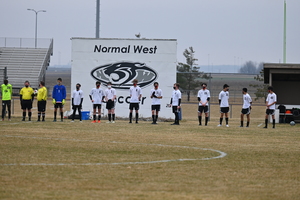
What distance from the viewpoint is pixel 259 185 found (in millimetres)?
8531

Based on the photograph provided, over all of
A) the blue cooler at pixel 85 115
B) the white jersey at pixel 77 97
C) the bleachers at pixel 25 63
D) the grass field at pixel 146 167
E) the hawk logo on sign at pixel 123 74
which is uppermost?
the bleachers at pixel 25 63

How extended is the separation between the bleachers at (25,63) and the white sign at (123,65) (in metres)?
24.8

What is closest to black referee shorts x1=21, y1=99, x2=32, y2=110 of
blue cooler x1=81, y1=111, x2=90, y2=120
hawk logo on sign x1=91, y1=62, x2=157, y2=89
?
blue cooler x1=81, y1=111, x2=90, y2=120

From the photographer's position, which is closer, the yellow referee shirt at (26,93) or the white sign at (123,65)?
the yellow referee shirt at (26,93)

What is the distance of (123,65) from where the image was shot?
29.2 metres

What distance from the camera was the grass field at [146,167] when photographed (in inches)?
310

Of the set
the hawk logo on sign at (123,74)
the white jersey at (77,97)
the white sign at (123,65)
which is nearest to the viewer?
the white jersey at (77,97)

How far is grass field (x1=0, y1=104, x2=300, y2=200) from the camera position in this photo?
7879 mm

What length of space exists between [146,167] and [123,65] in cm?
1928

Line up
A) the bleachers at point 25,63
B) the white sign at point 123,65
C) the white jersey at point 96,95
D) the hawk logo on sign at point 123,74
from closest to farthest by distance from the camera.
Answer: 1. the white jersey at point 96,95
2. the white sign at point 123,65
3. the hawk logo on sign at point 123,74
4. the bleachers at point 25,63

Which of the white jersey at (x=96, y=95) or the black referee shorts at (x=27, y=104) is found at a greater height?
the white jersey at (x=96, y=95)

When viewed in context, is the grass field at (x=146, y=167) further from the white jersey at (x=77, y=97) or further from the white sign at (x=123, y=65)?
the white sign at (x=123, y=65)

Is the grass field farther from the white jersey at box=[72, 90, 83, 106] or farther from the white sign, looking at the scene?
the white sign

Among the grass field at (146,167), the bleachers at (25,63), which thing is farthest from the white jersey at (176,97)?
the bleachers at (25,63)
